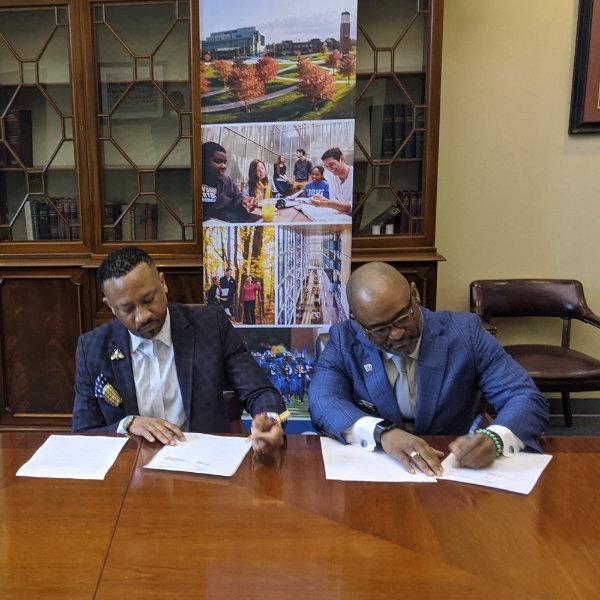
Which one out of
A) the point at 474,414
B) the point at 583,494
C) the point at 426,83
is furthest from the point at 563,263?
the point at 583,494

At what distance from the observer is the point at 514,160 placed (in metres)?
3.25

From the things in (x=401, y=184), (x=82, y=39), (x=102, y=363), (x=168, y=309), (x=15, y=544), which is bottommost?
(x=15, y=544)

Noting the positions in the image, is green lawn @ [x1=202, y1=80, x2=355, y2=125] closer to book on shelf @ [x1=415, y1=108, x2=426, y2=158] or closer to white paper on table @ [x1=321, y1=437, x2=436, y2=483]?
book on shelf @ [x1=415, y1=108, x2=426, y2=158]

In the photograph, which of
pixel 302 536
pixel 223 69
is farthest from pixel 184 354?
pixel 223 69

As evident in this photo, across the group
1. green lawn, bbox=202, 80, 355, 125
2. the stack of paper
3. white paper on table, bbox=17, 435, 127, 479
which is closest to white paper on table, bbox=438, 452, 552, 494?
the stack of paper

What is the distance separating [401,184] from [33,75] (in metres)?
2.05

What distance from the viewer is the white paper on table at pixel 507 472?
1209 millimetres

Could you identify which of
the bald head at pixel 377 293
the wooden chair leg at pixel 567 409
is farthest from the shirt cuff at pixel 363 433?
the wooden chair leg at pixel 567 409

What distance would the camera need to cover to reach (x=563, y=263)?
3.35m

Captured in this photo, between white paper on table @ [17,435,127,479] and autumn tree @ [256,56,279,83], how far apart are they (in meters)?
1.93

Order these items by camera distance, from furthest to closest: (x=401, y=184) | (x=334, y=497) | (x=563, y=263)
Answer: (x=563, y=263)
(x=401, y=184)
(x=334, y=497)

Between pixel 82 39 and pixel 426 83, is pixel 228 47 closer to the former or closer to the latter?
pixel 82 39

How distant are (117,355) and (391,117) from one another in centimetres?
199

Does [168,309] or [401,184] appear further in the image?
[401,184]
